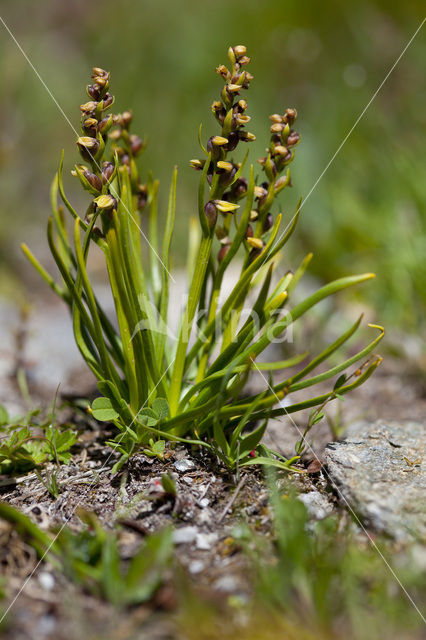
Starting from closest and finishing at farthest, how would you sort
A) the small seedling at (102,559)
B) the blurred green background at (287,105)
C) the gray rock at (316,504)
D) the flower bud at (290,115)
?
1. the small seedling at (102,559)
2. the gray rock at (316,504)
3. the flower bud at (290,115)
4. the blurred green background at (287,105)

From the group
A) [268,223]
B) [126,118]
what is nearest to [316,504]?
[268,223]

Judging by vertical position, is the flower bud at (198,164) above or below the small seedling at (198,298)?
above

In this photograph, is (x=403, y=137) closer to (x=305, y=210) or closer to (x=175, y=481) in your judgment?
(x=305, y=210)

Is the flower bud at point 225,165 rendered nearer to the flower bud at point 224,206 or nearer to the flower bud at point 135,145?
the flower bud at point 224,206

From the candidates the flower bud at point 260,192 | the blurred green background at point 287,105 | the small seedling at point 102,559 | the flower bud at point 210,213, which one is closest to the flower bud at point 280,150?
the flower bud at point 260,192

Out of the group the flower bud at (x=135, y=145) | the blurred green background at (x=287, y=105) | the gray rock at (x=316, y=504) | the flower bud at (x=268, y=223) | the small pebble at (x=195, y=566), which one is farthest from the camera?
the blurred green background at (x=287, y=105)

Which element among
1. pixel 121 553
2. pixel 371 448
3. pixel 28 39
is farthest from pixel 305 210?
pixel 28 39

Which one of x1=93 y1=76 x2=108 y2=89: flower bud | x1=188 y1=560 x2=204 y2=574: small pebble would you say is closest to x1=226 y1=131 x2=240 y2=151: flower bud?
x1=93 y1=76 x2=108 y2=89: flower bud

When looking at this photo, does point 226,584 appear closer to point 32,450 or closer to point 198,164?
point 32,450
